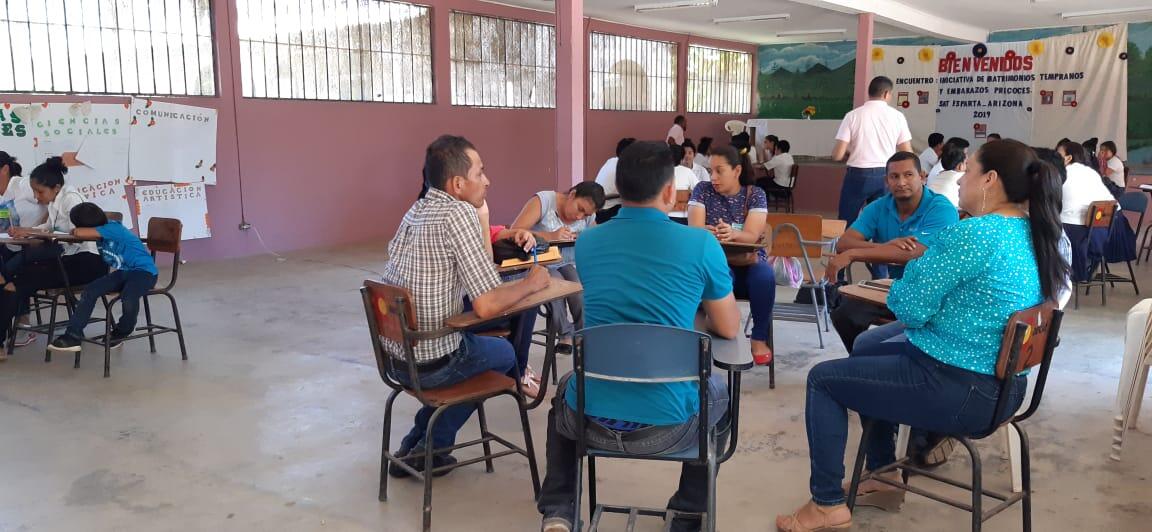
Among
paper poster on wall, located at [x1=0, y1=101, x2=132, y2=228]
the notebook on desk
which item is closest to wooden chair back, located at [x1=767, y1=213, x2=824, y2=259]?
the notebook on desk

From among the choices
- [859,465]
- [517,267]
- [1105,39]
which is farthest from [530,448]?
[1105,39]

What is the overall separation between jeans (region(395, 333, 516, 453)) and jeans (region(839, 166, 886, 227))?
407cm

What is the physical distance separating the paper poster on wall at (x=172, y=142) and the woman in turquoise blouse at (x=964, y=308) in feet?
21.8

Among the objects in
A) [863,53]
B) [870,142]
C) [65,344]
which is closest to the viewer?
[65,344]

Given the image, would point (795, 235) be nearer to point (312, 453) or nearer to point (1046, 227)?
point (1046, 227)

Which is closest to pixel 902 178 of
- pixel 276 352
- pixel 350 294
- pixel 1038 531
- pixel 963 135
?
pixel 1038 531

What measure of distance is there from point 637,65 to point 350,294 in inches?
287

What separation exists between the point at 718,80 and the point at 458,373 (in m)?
12.0

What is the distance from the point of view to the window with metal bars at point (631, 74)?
11688 millimetres

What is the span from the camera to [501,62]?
33.8 ft

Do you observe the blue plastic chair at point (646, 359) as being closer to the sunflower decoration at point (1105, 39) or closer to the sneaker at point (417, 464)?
the sneaker at point (417, 464)

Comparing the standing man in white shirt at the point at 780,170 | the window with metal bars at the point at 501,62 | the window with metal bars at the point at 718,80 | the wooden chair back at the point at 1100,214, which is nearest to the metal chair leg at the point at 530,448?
the wooden chair back at the point at 1100,214

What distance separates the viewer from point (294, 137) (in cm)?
833

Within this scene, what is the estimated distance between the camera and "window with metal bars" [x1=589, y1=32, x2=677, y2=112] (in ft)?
38.3
